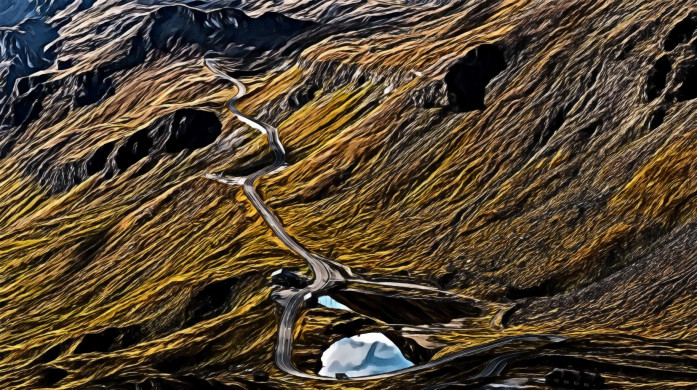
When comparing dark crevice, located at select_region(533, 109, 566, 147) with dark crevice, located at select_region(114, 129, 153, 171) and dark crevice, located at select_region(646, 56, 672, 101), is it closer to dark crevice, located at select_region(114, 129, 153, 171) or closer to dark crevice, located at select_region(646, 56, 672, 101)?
dark crevice, located at select_region(646, 56, 672, 101)

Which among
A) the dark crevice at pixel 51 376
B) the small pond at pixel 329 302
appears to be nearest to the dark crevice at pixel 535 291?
the small pond at pixel 329 302

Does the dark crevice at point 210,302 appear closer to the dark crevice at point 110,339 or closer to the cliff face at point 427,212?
the cliff face at point 427,212

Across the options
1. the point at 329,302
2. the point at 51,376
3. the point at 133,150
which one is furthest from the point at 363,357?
the point at 133,150

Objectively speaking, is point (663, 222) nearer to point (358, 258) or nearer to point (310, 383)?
point (358, 258)

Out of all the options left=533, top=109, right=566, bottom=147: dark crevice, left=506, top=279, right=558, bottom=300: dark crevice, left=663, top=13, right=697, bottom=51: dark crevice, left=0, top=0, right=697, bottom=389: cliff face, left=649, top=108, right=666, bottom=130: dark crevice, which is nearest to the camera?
left=0, top=0, right=697, bottom=389: cliff face

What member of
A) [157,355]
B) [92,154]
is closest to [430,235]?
[157,355]

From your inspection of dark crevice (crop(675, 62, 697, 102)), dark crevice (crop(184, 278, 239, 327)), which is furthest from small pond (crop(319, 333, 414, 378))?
dark crevice (crop(675, 62, 697, 102))

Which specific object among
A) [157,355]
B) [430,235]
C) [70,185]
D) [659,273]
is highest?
[659,273]
